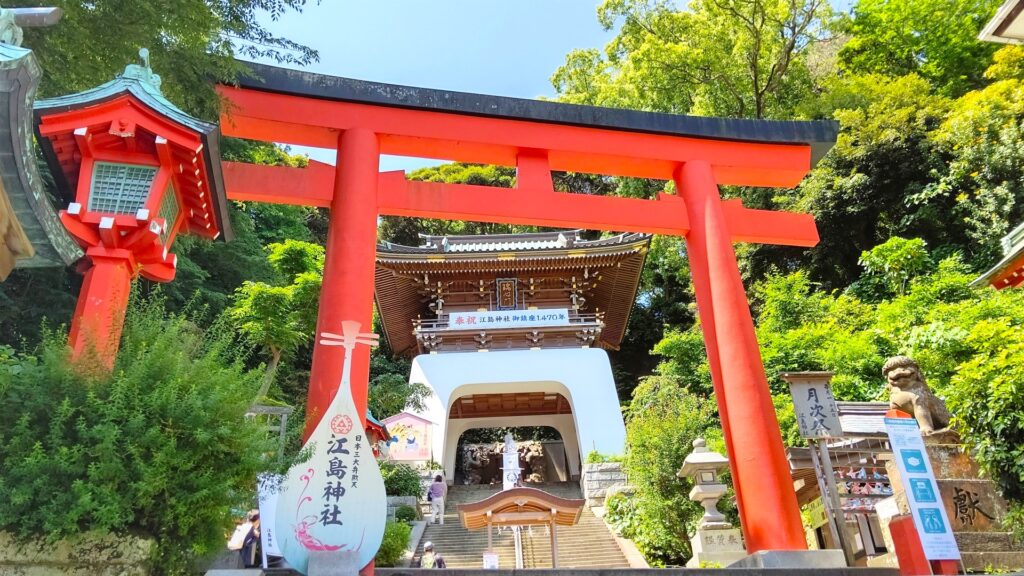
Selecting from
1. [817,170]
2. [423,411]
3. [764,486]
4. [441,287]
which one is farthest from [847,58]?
[764,486]

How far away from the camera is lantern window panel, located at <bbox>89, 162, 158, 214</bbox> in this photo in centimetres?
446

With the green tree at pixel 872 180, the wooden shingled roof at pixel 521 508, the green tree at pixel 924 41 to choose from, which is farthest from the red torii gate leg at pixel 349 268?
the green tree at pixel 924 41

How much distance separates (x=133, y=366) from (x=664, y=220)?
17.9 feet

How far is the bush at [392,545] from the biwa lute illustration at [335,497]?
4377 mm

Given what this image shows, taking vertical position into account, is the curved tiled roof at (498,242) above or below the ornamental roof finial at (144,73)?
above

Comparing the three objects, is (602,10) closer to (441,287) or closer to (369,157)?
(441,287)

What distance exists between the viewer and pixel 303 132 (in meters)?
6.61

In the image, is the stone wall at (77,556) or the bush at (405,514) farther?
the bush at (405,514)

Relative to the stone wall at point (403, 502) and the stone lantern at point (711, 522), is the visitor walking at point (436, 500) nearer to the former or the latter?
the stone wall at point (403, 502)

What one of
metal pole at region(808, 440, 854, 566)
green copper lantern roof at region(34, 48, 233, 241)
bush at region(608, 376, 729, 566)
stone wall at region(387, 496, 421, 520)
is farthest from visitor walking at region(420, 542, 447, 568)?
green copper lantern roof at region(34, 48, 233, 241)

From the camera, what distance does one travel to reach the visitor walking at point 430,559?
8.59 meters

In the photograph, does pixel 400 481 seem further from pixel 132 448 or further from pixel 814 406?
pixel 132 448

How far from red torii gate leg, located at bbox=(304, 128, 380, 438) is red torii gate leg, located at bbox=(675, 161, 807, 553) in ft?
11.6

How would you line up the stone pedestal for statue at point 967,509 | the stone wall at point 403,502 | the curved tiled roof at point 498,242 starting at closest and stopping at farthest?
the stone pedestal for statue at point 967,509, the stone wall at point 403,502, the curved tiled roof at point 498,242
